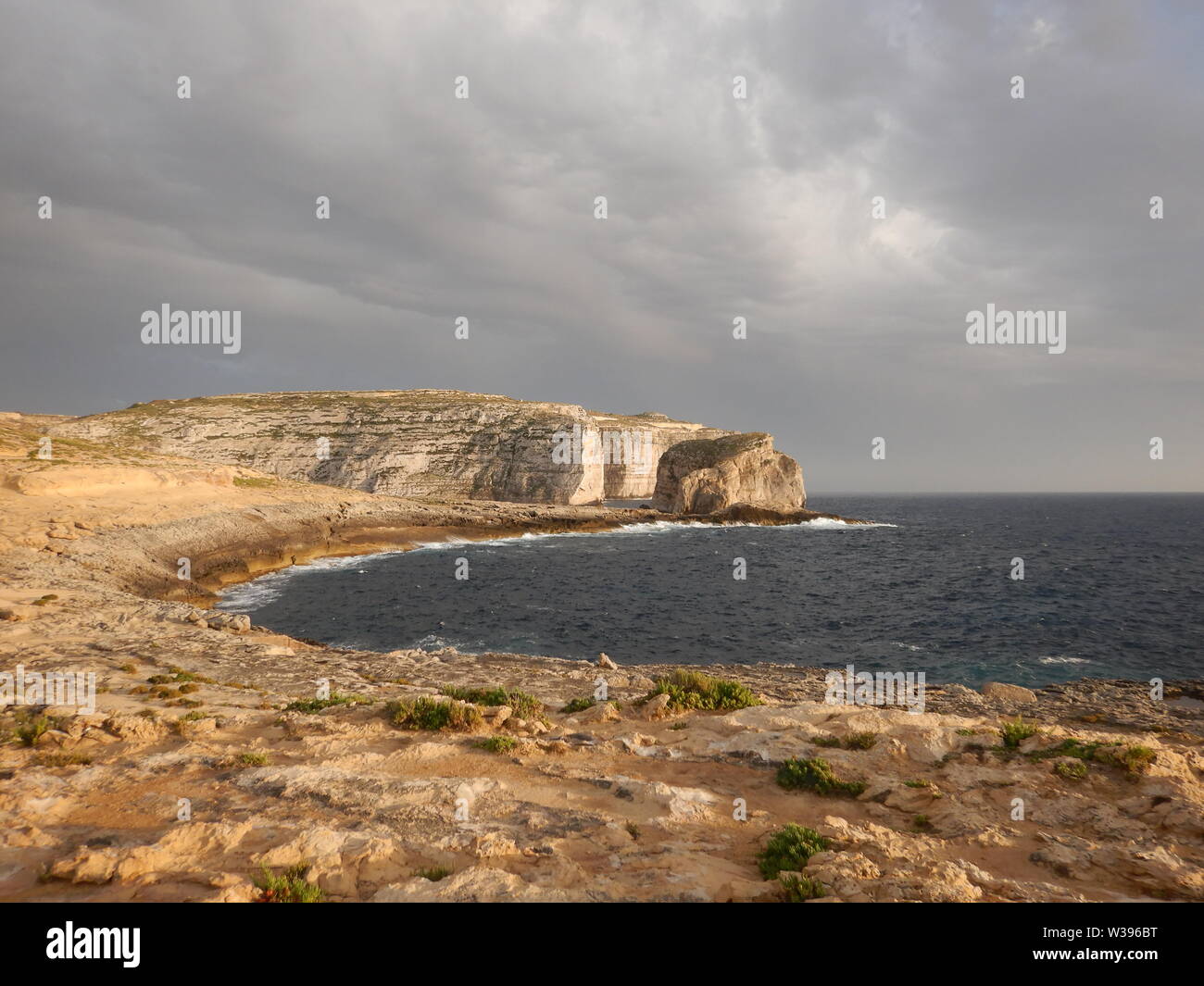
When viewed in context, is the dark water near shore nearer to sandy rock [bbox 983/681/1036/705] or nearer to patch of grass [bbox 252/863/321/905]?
sandy rock [bbox 983/681/1036/705]

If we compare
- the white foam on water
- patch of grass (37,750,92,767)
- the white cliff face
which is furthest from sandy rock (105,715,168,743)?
Result: the white cliff face

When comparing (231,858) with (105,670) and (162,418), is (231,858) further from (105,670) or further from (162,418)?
(162,418)

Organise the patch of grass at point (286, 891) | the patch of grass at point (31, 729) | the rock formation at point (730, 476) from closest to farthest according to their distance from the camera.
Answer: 1. the patch of grass at point (286, 891)
2. the patch of grass at point (31, 729)
3. the rock formation at point (730, 476)

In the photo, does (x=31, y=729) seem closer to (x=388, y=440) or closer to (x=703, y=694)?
(x=703, y=694)

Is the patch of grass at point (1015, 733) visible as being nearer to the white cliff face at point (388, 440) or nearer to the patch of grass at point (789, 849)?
the patch of grass at point (789, 849)

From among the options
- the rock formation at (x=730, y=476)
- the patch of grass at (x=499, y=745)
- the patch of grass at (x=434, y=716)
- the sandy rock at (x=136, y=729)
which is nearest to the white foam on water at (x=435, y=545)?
the rock formation at (x=730, y=476)

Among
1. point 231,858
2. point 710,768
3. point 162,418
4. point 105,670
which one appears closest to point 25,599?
point 105,670
